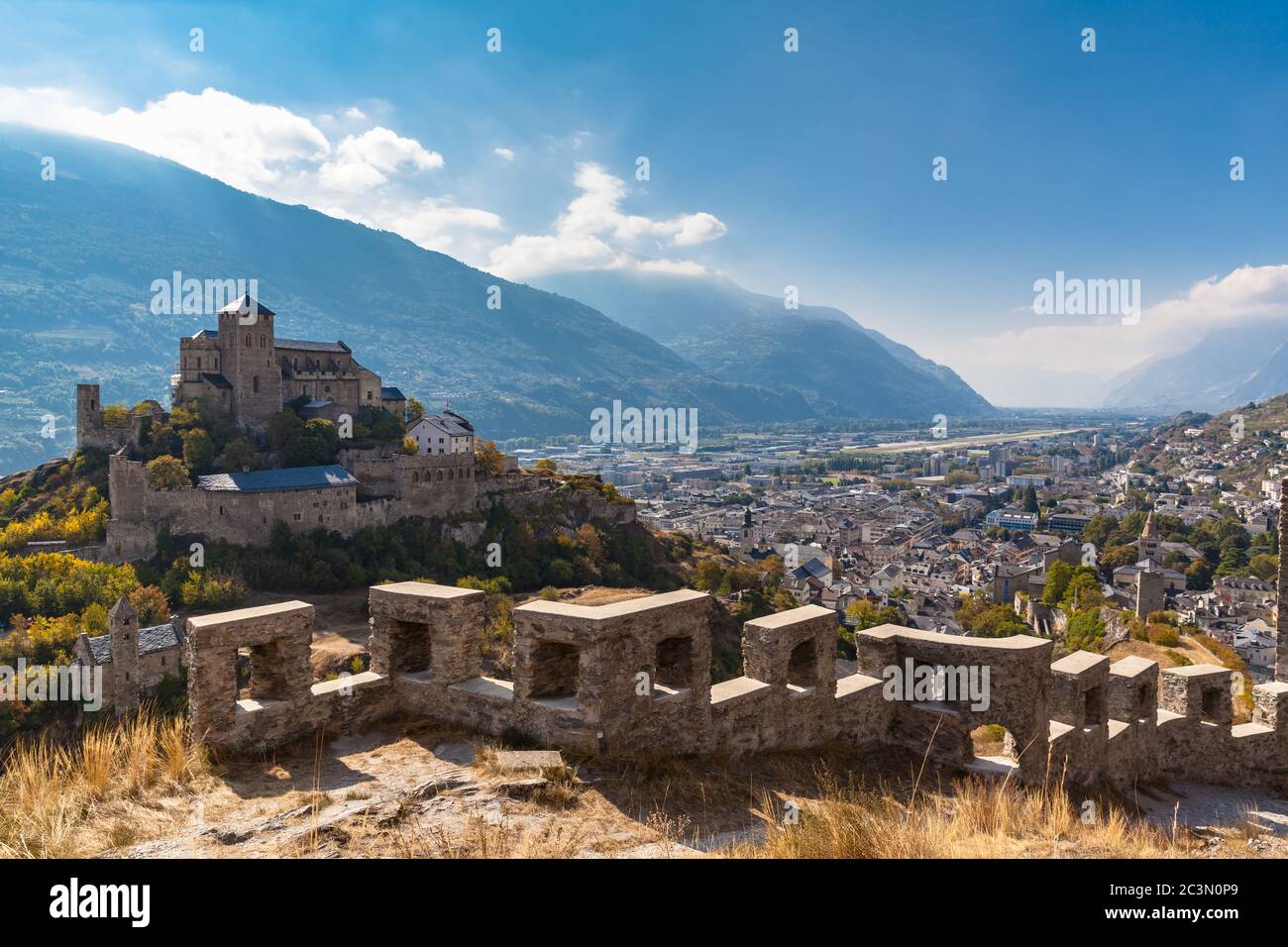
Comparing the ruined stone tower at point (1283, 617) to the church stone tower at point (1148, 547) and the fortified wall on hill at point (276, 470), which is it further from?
the church stone tower at point (1148, 547)

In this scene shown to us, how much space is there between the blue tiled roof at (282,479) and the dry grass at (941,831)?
3617 centimetres

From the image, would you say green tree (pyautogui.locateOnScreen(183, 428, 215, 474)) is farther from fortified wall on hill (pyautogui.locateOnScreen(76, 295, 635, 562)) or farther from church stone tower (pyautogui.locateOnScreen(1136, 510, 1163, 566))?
church stone tower (pyautogui.locateOnScreen(1136, 510, 1163, 566))

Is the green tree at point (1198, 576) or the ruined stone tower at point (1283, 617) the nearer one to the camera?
the ruined stone tower at point (1283, 617)

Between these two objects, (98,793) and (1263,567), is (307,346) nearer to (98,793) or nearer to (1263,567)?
(98,793)

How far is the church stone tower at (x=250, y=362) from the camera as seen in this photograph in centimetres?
4362

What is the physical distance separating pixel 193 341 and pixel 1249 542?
3685 inches

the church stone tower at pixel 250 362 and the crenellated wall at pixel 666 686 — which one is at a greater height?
the church stone tower at pixel 250 362

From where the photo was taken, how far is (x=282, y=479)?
131 feet

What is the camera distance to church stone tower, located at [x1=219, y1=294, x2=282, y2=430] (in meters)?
43.6

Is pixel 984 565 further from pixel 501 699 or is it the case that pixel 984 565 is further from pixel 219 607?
pixel 501 699

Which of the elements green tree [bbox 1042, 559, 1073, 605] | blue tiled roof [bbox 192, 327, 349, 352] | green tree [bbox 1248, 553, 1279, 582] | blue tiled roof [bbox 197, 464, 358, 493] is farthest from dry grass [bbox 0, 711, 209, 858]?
green tree [bbox 1248, 553, 1279, 582]

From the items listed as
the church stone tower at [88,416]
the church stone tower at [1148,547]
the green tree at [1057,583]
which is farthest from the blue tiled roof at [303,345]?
the church stone tower at [1148,547]

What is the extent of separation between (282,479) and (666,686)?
1413 inches

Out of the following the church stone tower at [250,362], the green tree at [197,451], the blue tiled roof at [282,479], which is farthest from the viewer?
the church stone tower at [250,362]
